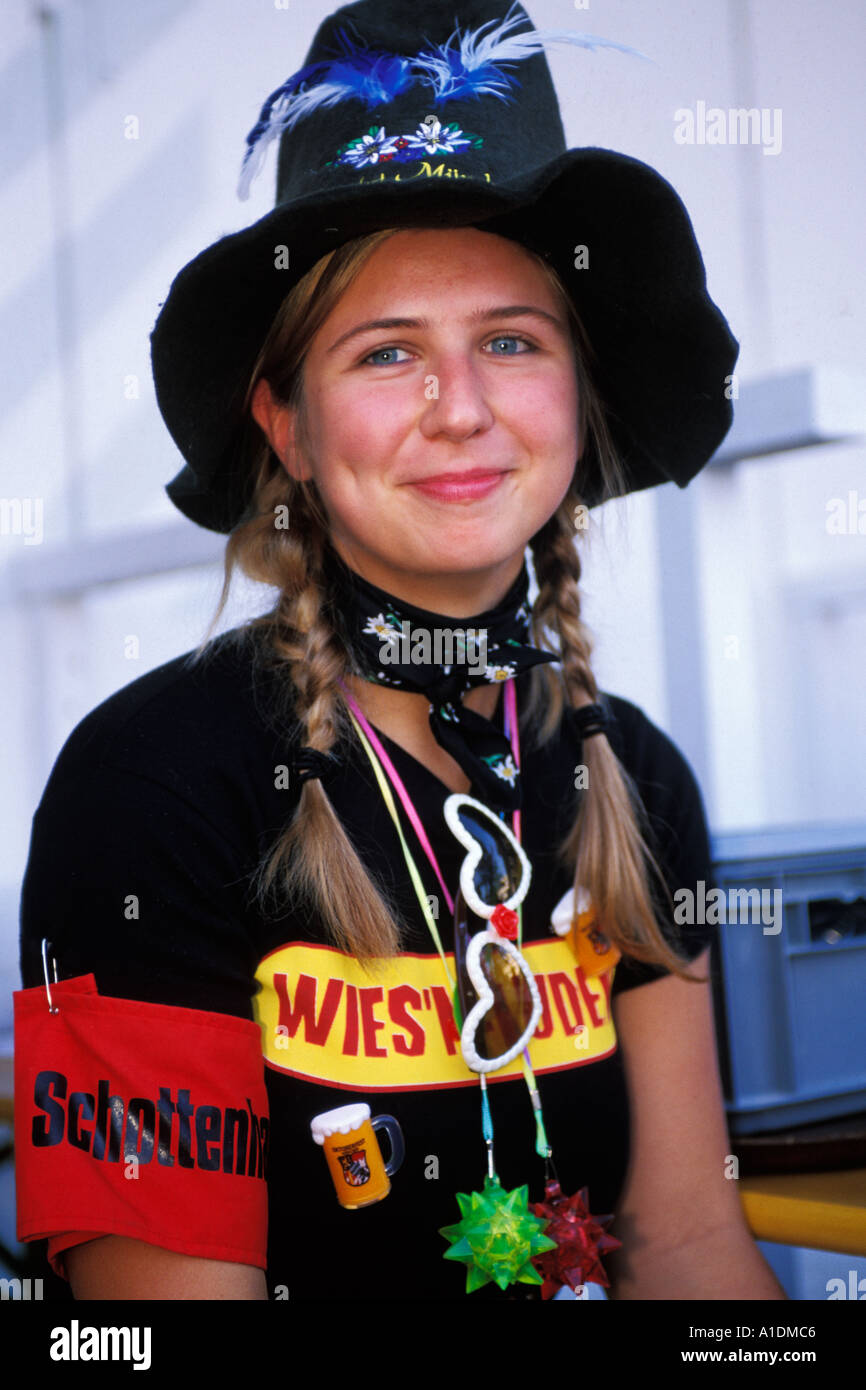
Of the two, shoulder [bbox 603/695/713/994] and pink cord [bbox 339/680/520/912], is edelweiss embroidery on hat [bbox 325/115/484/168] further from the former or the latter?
shoulder [bbox 603/695/713/994]

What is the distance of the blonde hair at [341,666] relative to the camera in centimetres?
97

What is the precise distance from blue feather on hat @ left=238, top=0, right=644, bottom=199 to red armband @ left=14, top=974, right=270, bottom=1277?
2.52ft

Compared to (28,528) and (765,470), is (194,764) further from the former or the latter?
(28,528)

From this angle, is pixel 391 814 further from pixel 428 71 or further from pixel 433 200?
pixel 428 71

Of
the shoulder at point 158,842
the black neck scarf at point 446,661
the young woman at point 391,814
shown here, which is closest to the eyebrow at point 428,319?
→ the young woman at point 391,814

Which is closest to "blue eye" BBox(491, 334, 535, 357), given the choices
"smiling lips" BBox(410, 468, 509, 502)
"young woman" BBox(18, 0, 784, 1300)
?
"young woman" BBox(18, 0, 784, 1300)

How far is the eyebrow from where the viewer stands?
3.25ft

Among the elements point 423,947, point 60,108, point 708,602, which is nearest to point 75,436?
point 60,108

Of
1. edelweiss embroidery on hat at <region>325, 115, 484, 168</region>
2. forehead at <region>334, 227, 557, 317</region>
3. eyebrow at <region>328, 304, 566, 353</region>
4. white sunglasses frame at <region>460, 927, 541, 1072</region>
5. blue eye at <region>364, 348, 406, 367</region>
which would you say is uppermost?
edelweiss embroidery on hat at <region>325, 115, 484, 168</region>

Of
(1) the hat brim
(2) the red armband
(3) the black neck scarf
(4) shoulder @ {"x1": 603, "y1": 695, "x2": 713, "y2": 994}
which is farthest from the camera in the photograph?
(4) shoulder @ {"x1": 603, "y1": 695, "x2": 713, "y2": 994}

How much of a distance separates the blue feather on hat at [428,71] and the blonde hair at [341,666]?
0.43 ft

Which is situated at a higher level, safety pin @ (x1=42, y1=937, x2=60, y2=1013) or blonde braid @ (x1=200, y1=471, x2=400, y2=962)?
blonde braid @ (x1=200, y1=471, x2=400, y2=962)

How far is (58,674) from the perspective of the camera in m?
2.60

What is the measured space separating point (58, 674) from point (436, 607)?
1.72 metres
